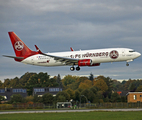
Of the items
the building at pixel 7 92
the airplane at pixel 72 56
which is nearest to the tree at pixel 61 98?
the building at pixel 7 92

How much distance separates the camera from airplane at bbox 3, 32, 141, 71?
234 ft

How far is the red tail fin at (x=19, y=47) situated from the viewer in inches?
3346

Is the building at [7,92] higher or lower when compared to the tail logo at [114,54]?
lower

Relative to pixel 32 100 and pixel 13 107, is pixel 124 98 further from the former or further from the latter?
pixel 13 107

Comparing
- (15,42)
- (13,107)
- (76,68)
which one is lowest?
(13,107)

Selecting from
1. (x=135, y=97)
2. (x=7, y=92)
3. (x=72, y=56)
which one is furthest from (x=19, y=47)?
(x=7, y=92)

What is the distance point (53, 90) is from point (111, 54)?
9889 centimetres

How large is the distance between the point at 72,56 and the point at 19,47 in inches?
785

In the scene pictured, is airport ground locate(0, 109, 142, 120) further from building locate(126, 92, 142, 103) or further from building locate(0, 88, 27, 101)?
building locate(0, 88, 27, 101)

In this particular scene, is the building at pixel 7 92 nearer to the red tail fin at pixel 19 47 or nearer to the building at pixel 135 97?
the building at pixel 135 97

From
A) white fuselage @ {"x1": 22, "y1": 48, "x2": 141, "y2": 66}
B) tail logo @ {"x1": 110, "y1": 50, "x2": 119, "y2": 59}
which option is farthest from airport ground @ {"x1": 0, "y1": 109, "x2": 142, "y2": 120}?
tail logo @ {"x1": 110, "y1": 50, "x2": 119, "y2": 59}

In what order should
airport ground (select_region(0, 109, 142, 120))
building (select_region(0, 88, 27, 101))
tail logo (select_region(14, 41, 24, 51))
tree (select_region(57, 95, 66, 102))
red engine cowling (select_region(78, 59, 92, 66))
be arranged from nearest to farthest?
airport ground (select_region(0, 109, 142, 120)), red engine cowling (select_region(78, 59, 92, 66)), tail logo (select_region(14, 41, 24, 51)), tree (select_region(57, 95, 66, 102)), building (select_region(0, 88, 27, 101))

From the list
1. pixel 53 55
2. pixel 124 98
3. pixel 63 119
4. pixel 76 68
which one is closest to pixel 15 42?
pixel 53 55

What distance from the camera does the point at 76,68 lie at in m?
79.0
